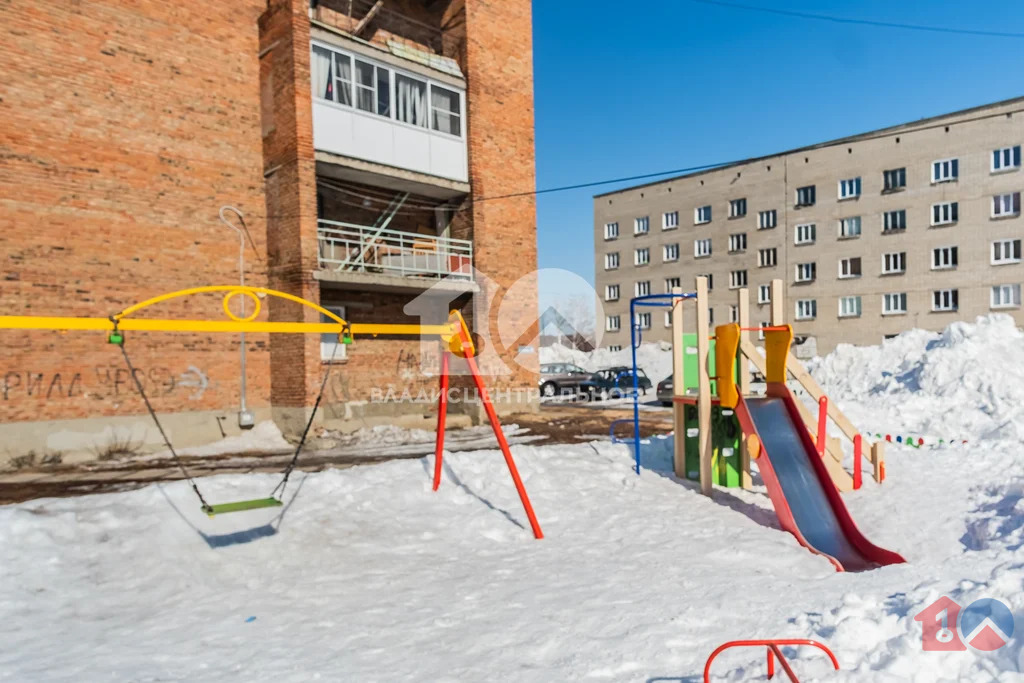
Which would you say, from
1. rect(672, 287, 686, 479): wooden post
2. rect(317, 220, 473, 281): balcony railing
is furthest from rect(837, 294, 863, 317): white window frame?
rect(672, 287, 686, 479): wooden post

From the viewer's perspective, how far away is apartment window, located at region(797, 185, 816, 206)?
4000cm

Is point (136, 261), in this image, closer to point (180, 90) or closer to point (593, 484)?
point (180, 90)

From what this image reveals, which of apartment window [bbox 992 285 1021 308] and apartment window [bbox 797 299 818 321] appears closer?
apartment window [bbox 992 285 1021 308]

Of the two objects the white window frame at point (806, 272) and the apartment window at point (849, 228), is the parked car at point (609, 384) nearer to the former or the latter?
the white window frame at point (806, 272)

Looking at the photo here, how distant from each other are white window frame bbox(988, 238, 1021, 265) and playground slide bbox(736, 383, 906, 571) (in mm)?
33504

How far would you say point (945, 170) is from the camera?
35.2 m

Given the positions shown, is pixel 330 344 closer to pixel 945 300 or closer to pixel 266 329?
pixel 266 329

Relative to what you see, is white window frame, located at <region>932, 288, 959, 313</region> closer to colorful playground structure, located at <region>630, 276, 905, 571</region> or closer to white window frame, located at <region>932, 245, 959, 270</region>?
white window frame, located at <region>932, 245, 959, 270</region>

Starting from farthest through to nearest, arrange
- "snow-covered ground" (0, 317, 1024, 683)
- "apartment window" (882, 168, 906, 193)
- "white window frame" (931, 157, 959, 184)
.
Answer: "apartment window" (882, 168, 906, 193) → "white window frame" (931, 157, 959, 184) → "snow-covered ground" (0, 317, 1024, 683)

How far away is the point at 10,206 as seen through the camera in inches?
466

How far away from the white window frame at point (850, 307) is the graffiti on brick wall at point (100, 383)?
36472 mm

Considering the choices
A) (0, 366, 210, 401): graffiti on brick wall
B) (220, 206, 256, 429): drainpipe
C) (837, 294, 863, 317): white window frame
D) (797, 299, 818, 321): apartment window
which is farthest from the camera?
(797, 299, 818, 321): apartment window

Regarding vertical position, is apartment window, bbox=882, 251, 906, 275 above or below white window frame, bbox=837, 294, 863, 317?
above

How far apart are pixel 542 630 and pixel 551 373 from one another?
869 inches
